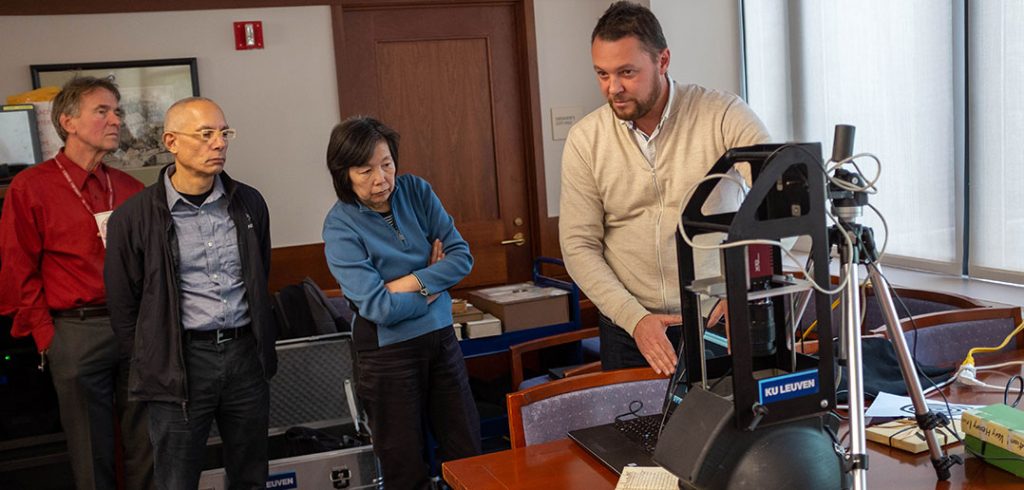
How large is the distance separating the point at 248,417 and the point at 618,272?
4.53 ft

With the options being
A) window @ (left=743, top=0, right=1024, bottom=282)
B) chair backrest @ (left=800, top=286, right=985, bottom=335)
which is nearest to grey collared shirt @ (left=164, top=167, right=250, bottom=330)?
chair backrest @ (left=800, top=286, right=985, bottom=335)

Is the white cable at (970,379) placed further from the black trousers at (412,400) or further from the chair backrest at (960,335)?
the black trousers at (412,400)

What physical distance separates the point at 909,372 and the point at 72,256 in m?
2.75

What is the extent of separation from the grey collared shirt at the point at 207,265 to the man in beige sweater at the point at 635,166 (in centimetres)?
114

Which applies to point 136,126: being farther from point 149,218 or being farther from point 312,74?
point 149,218

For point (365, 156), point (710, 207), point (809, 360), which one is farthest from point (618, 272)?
point (809, 360)

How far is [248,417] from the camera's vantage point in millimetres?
3037

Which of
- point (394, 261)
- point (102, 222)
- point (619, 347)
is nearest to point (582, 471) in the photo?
point (619, 347)

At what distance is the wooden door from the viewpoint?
4.86 metres

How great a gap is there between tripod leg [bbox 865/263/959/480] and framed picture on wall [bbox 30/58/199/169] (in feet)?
12.4

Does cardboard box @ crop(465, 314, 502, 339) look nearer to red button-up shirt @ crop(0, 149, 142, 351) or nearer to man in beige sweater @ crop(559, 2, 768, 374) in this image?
red button-up shirt @ crop(0, 149, 142, 351)

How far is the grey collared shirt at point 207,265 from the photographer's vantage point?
2.91 m

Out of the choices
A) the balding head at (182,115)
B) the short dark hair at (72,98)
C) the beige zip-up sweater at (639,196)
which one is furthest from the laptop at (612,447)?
the short dark hair at (72,98)

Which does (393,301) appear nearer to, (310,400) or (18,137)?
(310,400)
